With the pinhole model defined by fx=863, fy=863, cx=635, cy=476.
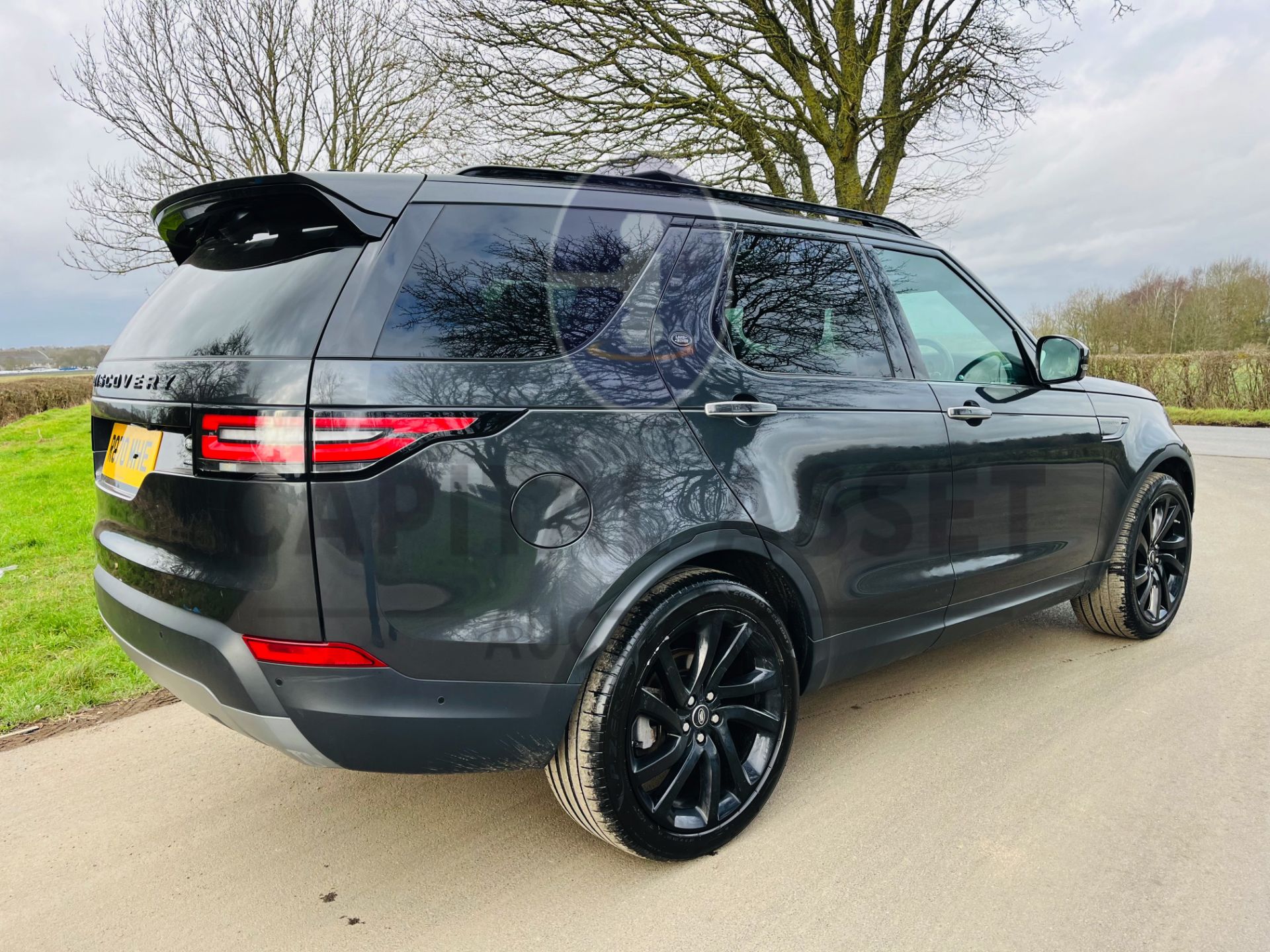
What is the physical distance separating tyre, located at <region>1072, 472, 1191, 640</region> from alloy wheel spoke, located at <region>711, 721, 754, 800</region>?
242 centimetres

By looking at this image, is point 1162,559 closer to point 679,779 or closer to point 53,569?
point 679,779

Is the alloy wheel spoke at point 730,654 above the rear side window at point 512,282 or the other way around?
the other way around

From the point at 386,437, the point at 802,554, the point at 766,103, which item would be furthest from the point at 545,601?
the point at 766,103

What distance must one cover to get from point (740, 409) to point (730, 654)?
702 mm

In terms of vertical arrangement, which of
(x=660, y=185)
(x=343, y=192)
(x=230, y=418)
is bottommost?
(x=230, y=418)

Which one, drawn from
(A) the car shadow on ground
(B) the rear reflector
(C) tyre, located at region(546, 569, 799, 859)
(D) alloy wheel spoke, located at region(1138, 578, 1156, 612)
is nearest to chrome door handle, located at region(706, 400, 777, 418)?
(C) tyre, located at region(546, 569, 799, 859)

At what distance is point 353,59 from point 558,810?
12101 mm

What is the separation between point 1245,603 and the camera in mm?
4762

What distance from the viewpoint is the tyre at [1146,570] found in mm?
4047

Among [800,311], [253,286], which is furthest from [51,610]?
[800,311]

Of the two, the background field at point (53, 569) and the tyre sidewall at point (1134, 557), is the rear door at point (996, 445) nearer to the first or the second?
the tyre sidewall at point (1134, 557)

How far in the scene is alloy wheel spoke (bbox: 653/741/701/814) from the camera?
2346 millimetres

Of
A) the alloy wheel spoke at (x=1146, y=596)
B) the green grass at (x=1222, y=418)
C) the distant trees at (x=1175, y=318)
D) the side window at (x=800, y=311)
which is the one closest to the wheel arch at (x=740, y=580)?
the side window at (x=800, y=311)

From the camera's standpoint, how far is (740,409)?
246cm
